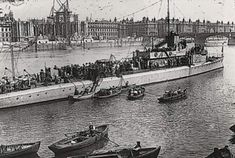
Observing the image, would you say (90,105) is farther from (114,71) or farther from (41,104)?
(114,71)

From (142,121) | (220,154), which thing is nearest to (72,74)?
(142,121)

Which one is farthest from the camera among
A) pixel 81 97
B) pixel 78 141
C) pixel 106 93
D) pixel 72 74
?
pixel 72 74

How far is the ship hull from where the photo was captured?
3428 centimetres

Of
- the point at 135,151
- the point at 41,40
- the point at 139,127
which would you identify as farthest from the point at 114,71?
the point at 41,40

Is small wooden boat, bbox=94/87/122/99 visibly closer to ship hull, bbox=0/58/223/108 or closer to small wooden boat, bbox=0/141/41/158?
ship hull, bbox=0/58/223/108

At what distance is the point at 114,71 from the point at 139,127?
1880 cm

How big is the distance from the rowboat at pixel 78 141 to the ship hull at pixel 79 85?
535 inches

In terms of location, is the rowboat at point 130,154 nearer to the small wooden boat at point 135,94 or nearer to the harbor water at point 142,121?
the harbor water at point 142,121

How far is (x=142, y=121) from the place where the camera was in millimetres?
29188

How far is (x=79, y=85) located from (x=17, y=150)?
62.2 ft

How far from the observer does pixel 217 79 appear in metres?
53.6

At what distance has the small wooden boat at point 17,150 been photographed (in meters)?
20.7

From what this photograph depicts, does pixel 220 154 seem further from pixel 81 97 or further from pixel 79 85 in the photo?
pixel 79 85

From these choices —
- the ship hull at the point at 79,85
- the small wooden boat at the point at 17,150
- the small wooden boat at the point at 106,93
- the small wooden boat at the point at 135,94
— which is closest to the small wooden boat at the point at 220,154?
the small wooden boat at the point at 17,150
